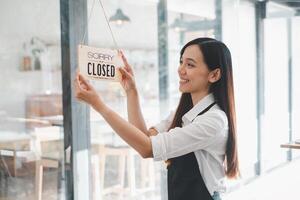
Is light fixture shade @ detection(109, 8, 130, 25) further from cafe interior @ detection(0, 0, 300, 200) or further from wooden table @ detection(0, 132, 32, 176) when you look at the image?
wooden table @ detection(0, 132, 32, 176)

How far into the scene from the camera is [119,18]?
2816mm

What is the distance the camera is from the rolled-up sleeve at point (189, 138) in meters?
1.19

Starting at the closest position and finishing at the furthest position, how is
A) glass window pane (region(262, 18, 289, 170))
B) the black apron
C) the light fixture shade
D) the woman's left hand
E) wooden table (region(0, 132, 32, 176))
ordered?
the woman's left hand → the black apron → wooden table (region(0, 132, 32, 176)) → the light fixture shade → glass window pane (region(262, 18, 289, 170))

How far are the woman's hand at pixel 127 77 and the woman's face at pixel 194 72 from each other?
17cm

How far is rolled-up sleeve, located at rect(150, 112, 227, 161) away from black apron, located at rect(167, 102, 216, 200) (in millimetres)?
64

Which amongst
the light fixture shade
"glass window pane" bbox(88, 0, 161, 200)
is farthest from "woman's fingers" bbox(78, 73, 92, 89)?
the light fixture shade

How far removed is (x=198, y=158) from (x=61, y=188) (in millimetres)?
1326

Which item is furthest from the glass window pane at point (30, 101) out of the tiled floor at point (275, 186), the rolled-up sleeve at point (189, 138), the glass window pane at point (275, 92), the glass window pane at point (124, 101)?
the glass window pane at point (275, 92)

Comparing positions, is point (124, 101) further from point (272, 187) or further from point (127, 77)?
point (272, 187)

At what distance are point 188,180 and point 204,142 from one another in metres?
0.15

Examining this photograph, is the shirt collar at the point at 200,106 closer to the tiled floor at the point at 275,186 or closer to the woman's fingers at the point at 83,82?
the woman's fingers at the point at 83,82

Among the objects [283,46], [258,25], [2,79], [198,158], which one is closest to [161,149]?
[198,158]

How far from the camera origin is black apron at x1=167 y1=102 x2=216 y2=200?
128 centimetres

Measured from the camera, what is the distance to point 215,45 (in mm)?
1295
